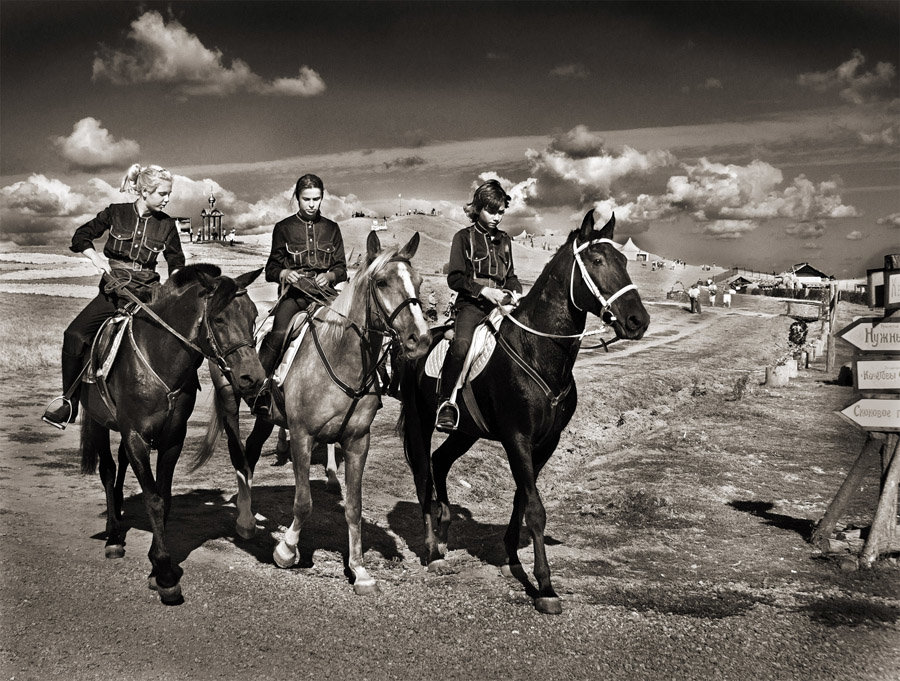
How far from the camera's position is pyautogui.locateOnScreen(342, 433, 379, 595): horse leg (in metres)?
7.12

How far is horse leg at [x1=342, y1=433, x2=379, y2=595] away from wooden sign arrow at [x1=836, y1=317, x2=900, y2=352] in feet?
16.9

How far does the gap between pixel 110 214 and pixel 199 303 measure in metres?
1.62

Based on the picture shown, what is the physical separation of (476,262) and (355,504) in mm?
2798

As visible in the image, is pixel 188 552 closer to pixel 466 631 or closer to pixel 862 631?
pixel 466 631

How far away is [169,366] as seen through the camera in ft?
22.1

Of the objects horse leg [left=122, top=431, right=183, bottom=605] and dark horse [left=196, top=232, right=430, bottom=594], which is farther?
dark horse [left=196, top=232, right=430, bottom=594]

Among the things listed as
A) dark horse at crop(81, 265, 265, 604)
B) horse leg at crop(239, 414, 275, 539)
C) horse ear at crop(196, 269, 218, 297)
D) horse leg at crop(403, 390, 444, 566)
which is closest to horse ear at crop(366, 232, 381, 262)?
dark horse at crop(81, 265, 265, 604)

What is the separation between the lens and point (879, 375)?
8.12 m

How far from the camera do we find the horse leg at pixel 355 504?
712cm

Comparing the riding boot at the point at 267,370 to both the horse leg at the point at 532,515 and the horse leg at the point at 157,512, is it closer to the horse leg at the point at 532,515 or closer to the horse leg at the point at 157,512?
the horse leg at the point at 157,512

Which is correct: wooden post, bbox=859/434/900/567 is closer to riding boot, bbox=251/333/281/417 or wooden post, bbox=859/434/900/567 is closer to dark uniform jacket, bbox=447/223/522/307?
dark uniform jacket, bbox=447/223/522/307

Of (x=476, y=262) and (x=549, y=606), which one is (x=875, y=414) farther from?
(x=476, y=262)

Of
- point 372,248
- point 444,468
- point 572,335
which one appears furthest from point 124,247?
point 572,335

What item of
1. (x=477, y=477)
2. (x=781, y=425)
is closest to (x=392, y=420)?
(x=477, y=477)
